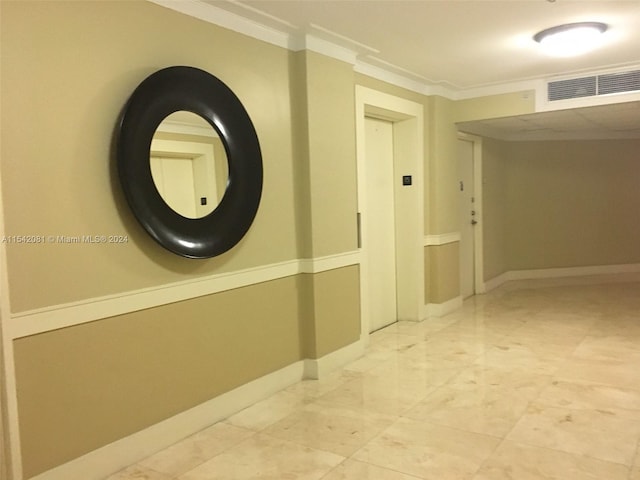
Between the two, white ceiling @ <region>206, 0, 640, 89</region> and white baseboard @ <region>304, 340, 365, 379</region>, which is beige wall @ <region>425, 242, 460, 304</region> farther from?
white ceiling @ <region>206, 0, 640, 89</region>

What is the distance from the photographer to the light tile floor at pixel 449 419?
2.55 meters

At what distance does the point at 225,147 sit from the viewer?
3.12 m

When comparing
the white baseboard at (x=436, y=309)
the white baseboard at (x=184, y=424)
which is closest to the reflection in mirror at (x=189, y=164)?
the white baseboard at (x=184, y=424)

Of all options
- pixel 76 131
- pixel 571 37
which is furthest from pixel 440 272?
pixel 76 131

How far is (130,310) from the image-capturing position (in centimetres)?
262

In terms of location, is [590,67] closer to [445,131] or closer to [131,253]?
[445,131]

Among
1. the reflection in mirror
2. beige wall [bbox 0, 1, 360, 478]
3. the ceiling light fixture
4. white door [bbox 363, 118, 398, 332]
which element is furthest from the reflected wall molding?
the ceiling light fixture

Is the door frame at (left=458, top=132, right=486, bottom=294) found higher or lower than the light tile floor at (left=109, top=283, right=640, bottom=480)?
higher

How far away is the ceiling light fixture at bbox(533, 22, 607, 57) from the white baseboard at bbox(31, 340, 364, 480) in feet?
9.21

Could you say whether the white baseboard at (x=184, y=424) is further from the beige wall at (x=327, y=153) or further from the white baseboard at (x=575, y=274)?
the white baseboard at (x=575, y=274)

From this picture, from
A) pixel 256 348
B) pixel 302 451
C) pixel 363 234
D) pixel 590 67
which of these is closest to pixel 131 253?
pixel 256 348

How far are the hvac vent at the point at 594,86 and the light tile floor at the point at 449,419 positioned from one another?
7.43ft

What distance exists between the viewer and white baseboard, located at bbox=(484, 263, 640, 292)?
298 inches

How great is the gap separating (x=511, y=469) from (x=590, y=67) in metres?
3.92
